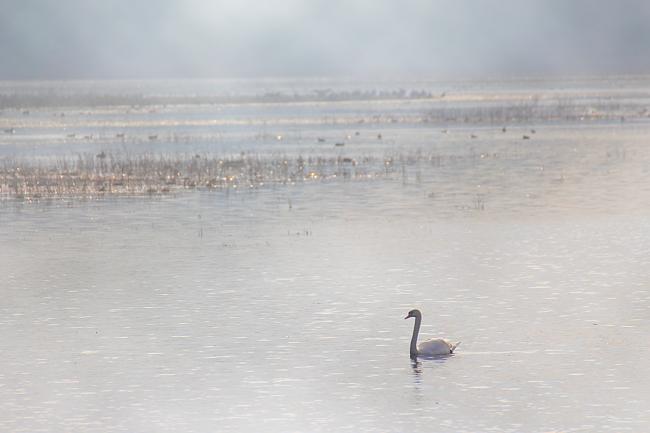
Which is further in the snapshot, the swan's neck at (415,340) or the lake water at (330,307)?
the swan's neck at (415,340)

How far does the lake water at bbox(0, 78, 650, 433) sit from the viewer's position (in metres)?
18.1

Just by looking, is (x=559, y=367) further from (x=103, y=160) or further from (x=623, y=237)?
(x=103, y=160)

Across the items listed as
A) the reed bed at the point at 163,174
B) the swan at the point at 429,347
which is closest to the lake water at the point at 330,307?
the swan at the point at 429,347

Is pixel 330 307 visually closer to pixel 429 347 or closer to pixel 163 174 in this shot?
pixel 429 347

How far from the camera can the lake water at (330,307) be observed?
1811 centimetres

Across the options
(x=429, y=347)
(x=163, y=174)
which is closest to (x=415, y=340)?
(x=429, y=347)

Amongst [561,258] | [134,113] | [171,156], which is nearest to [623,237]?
[561,258]

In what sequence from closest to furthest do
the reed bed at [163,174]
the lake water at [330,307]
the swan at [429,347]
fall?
the lake water at [330,307]
the swan at [429,347]
the reed bed at [163,174]

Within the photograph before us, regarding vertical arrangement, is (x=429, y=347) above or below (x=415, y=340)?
below

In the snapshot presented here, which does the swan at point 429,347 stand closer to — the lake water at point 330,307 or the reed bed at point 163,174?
the lake water at point 330,307

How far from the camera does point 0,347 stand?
22.2 metres

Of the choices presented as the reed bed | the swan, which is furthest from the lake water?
the reed bed

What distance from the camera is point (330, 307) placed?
24797 millimetres

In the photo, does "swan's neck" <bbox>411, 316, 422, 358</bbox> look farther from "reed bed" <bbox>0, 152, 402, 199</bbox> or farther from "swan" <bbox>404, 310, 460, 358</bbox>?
"reed bed" <bbox>0, 152, 402, 199</bbox>
